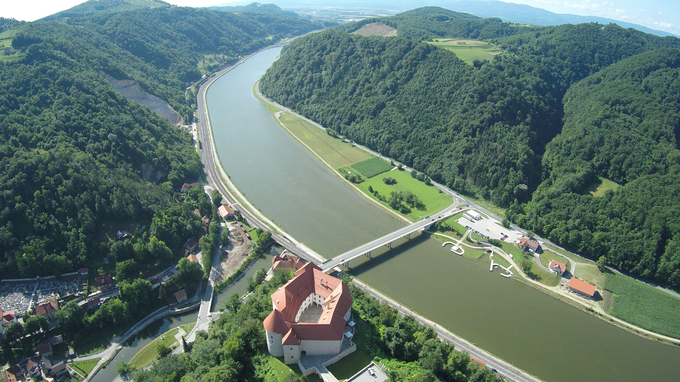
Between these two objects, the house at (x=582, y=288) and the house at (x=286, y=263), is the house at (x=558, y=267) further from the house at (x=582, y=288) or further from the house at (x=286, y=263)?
the house at (x=286, y=263)

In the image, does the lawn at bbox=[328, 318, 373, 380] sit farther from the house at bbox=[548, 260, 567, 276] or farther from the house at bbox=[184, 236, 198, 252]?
the house at bbox=[548, 260, 567, 276]

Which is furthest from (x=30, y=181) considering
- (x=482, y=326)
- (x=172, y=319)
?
(x=482, y=326)

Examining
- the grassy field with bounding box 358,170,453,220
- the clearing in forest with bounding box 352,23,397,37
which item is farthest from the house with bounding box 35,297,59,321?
the clearing in forest with bounding box 352,23,397,37

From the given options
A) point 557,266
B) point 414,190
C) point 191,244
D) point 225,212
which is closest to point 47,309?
point 191,244

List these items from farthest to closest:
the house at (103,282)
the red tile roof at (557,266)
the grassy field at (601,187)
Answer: the grassy field at (601,187) → the red tile roof at (557,266) → the house at (103,282)

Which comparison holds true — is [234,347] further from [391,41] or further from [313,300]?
[391,41]

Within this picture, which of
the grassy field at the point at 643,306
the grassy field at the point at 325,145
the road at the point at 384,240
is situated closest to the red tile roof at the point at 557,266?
the grassy field at the point at 643,306
